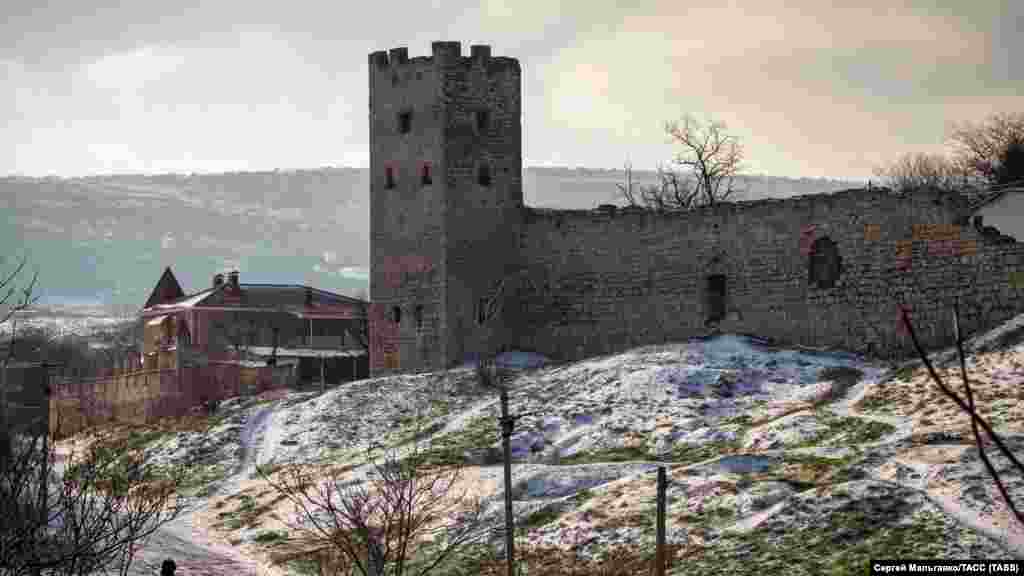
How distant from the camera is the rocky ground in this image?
103ft

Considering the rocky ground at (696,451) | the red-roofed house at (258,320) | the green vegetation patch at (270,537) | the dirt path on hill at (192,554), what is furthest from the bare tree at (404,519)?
the red-roofed house at (258,320)

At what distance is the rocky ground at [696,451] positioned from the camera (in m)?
31.2

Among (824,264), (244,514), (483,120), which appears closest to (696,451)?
(824,264)

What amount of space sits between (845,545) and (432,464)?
517 inches

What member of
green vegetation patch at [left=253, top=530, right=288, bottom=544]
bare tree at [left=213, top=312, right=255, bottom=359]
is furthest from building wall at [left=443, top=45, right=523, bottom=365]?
bare tree at [left=213, top=312, right=255, bottom=359]

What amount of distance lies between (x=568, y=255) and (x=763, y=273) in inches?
243

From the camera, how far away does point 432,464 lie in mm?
41375

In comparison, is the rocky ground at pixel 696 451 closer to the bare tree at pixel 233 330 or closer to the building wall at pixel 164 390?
the building wall at pixel 164 390

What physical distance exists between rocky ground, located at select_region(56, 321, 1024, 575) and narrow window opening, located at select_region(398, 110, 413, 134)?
7.33 m

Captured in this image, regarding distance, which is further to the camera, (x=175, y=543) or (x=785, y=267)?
(x=785, y=267)

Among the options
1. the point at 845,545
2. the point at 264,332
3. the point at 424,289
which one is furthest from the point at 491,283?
the point at 264,332

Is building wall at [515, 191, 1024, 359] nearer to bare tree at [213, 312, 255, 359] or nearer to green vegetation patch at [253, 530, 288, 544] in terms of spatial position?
green vegetation patch at [253, 530, 288, 544]

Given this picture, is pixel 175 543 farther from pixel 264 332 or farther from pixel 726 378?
pixel 264 332

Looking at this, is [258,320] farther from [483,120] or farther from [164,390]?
[483,120]
